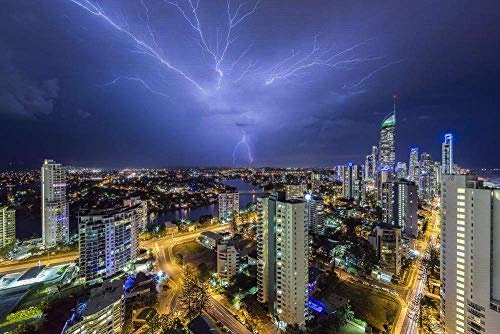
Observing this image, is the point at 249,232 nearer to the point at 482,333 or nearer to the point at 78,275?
the point at 78,275

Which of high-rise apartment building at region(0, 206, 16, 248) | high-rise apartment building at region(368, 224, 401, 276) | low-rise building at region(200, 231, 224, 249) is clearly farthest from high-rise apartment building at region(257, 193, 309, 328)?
high-rise apartment building at region(0, 206, 16, 248)

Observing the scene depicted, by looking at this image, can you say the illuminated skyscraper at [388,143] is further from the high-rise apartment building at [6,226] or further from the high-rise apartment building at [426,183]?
the high-rise apartment building at [6,226]

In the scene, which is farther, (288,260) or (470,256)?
(288,260)

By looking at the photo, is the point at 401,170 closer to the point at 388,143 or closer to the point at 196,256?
the point at 388,143

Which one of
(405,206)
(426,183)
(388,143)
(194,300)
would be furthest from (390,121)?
(194,300)

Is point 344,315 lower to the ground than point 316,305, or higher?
higher

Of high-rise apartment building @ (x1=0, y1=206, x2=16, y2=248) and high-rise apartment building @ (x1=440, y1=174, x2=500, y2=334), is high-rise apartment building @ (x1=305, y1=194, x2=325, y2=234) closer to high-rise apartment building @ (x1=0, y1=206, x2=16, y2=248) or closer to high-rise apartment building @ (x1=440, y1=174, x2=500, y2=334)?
high-rise apartment building @ (x1=440, y1=174, x2=500, y2=334)

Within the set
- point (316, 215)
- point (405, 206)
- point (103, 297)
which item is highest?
point (405, 206)
